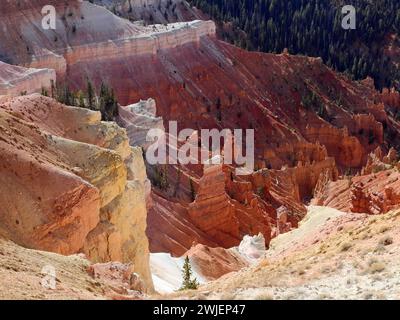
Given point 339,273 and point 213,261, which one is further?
point 213,261

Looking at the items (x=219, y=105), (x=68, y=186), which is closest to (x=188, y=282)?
(x=68, y=186)

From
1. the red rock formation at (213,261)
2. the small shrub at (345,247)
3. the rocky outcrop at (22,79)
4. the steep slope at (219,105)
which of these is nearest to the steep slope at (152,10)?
the steep slope at (219,105)

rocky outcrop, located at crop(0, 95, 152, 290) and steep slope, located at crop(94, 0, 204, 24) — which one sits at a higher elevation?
rocky outcrop, located at crop(0, 95, 152, 290)

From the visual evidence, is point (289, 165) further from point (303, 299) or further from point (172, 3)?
point (303, 299)

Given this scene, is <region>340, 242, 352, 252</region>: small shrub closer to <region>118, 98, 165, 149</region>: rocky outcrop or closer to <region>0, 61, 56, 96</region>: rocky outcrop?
<region>118, 98, 165, 149</region>: rocky outcrop

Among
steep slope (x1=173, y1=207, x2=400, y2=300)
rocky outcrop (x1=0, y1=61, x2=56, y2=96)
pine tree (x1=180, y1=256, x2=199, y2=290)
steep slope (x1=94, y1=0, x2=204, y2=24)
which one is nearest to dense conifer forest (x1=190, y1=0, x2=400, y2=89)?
steep slope (x1=94, y1=0, x2=204, y2=24)

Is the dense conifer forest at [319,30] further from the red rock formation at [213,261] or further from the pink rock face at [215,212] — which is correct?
the red rock formation at [213,261]

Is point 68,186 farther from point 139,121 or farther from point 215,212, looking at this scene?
point 139,121
